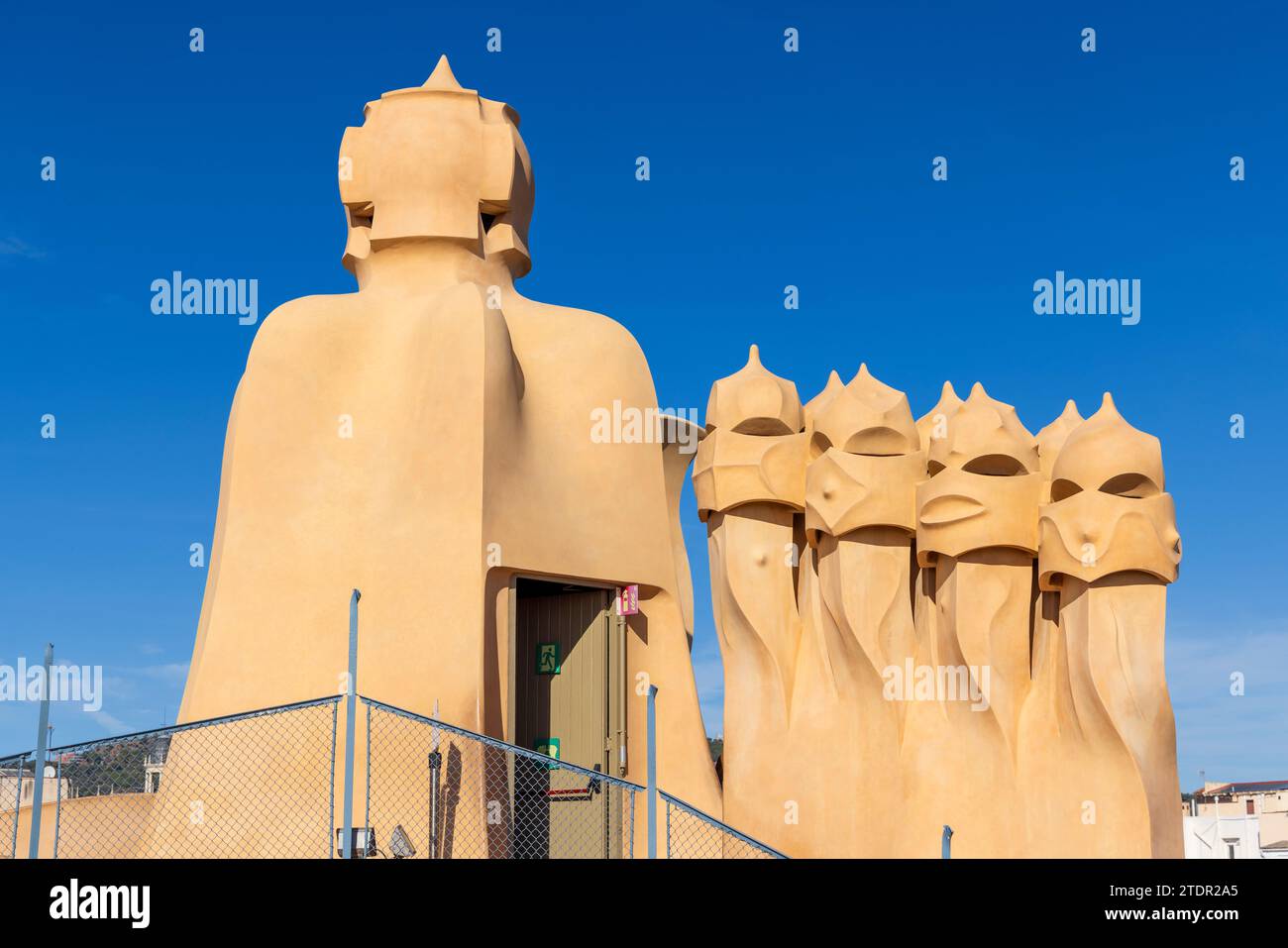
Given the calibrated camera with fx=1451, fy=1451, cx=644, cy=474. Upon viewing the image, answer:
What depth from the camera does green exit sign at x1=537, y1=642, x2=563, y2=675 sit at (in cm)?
1563

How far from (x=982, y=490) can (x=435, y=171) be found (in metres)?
6.96

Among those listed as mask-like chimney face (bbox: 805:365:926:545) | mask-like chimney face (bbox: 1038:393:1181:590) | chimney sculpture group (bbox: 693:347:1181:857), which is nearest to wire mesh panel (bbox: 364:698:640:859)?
chimney sculpture group (bbox: 693:347:1181:857)

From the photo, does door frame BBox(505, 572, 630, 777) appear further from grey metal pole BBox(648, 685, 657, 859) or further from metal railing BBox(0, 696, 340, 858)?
grey metal pole BBox(648, 685, 657, 859)

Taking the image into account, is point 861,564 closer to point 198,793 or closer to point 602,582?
point 602,582

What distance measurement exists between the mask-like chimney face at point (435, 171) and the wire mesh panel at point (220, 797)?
5.71 meters

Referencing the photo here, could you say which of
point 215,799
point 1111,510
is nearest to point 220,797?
point 215,799

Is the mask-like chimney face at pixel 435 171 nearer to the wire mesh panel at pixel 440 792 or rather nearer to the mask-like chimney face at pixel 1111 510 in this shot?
the wire mesh panel at pixel 440 792

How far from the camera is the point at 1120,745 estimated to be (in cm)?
1394

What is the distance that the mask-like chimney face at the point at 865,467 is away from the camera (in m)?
A: 14.5

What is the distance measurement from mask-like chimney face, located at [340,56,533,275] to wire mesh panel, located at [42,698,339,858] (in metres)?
5.71

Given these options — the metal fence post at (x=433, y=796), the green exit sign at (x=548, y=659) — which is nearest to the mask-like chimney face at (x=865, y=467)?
the green exit sign at (x=548, y=659)
